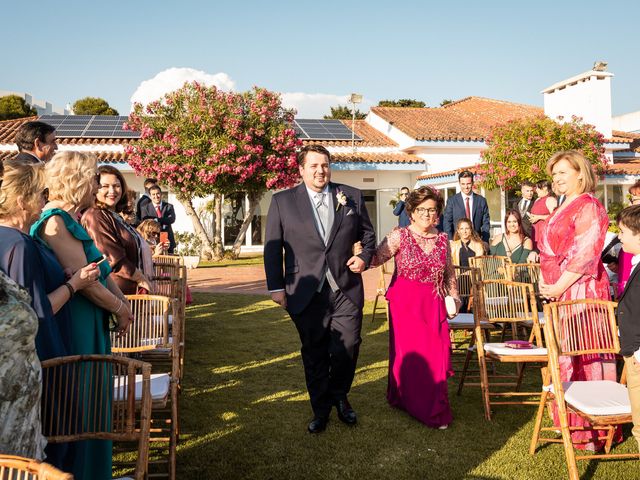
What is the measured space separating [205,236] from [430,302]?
55.5 feet

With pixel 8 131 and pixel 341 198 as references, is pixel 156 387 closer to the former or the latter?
pixel 341 198

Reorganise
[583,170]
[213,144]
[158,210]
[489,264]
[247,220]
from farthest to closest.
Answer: [247,220] → [213,144] → [158,210] → [489,264] → [583,170]

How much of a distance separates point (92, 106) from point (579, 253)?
44841 mm

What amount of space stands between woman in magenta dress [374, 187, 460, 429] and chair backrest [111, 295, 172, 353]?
183 centimetres

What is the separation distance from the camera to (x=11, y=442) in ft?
6.99

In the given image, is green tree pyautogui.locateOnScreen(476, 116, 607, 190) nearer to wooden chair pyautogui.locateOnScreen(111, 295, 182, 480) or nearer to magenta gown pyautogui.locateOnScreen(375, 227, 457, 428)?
magenta gown pyautogui.locateOnScreen(375, 227, 457, 428)

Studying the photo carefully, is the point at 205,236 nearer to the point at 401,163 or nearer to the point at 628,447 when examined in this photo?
the point at 401,163

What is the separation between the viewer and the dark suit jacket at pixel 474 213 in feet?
32.5

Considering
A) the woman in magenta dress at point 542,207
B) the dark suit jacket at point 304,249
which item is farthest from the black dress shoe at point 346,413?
the woman in magenta dress at point 542,207

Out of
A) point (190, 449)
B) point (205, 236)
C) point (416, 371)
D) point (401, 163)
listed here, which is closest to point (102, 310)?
point (190, 449)

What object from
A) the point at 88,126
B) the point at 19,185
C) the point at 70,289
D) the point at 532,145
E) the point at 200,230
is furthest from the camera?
the point at 88,126

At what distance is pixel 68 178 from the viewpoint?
317 cm

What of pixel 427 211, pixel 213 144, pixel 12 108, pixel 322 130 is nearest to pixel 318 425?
pixel 427 211

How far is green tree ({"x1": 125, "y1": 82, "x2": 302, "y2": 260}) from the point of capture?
19.3m
